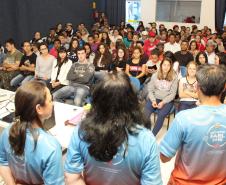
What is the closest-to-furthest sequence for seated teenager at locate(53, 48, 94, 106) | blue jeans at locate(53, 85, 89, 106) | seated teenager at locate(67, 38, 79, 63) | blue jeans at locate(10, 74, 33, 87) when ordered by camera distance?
blue jeans at locate(53, 85, 89, 106) < seated teenager at locate(53, 48, 94, 106) < blue jeans at locate(10, 74, 33, 87) < seated teenager at locate(67, 38, 79, 63)

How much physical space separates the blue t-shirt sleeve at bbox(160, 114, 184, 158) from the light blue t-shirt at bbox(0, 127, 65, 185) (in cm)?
63

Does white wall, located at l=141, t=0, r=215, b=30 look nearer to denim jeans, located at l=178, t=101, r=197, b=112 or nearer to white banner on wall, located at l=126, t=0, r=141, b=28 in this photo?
white banner on wall, located at l=126, t=0, r=141, b=28

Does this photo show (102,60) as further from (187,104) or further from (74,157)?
(74,157)

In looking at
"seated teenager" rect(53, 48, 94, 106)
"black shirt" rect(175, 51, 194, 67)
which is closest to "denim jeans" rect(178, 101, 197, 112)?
"seated teenager" rect(53, 48, 94, 106)

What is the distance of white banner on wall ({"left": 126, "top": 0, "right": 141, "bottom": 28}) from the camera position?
10.8 m

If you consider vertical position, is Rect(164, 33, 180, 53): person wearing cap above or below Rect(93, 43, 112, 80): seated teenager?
above

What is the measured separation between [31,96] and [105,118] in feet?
1.47

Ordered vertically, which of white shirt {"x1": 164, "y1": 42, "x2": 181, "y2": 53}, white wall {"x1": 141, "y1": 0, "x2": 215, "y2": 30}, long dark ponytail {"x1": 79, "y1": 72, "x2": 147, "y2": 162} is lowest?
long dark ponytail {"x1": 79, "y1": 72, "x2": 147, "y2": 162}

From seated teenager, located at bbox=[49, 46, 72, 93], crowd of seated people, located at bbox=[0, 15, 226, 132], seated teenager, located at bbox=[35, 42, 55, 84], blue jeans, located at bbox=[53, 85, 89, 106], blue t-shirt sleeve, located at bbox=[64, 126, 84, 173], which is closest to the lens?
blue t-shirt sleeve, located at bbox=[64, 126, 84, 173]

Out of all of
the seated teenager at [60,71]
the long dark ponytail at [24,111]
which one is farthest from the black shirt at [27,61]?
the long dark ponytail at [24,111]

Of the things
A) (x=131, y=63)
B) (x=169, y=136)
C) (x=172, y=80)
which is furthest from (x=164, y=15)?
(x=169, y=136)

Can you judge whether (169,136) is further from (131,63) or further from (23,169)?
(131,63)

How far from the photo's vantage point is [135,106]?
4.22 ft

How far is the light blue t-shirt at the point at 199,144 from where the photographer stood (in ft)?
4.97
